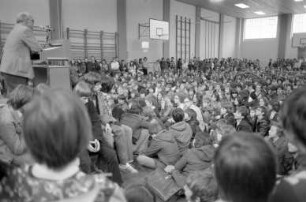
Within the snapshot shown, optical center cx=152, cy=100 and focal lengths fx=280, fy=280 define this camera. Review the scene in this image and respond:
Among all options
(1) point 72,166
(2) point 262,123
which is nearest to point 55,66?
(1) point 72,166

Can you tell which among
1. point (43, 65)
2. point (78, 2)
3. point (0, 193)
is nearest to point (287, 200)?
point (0, 193)

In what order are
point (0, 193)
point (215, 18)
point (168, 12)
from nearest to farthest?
point (0, 193) < point (168, 12) < point (215, 18)

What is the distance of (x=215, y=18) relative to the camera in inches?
840

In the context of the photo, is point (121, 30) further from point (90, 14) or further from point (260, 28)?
point (260, 28)

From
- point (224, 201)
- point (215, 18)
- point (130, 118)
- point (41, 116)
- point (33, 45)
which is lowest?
point (130, 118)

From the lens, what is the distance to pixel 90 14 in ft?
40.9

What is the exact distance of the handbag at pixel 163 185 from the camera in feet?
9.70

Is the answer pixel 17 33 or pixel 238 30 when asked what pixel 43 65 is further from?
pixel 238 30

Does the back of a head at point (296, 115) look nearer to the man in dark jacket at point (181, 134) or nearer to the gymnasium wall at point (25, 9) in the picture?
the man in dark jacket at point (181, 134)

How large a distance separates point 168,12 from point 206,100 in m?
11.6

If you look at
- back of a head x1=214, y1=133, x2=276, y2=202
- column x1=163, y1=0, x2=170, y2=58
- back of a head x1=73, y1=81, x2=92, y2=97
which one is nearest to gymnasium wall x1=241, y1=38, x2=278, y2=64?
column x1=163, y1=0, x2=170, y2=58

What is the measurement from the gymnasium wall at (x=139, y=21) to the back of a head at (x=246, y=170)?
1383cm

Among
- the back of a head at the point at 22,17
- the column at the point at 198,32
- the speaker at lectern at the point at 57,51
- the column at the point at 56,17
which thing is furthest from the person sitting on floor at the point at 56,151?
the column at the point at 198,32

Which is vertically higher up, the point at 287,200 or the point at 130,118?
the point at 287,200
